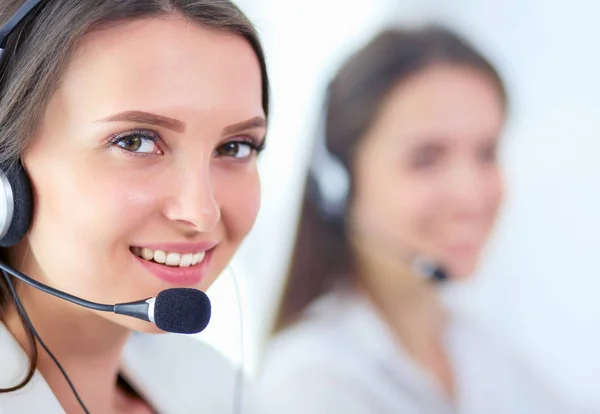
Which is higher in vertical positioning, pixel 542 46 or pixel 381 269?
pixel 542 46

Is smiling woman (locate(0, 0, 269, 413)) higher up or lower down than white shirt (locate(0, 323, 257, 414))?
higher up

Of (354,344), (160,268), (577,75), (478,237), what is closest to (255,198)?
(160,268)

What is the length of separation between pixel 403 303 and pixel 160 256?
1.05 metres

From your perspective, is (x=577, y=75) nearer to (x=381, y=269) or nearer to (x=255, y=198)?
(x=381, y=269)

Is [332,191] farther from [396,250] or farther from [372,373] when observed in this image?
[372,373]

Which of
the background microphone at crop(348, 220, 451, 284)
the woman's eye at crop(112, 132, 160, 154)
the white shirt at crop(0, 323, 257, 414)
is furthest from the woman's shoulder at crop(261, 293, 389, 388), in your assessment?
the woman's eye at crop(112, 132, 160, 154)

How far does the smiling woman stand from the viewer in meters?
0.78

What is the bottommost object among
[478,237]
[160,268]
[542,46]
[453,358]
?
[453,358]

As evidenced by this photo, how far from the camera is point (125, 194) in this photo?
30.9 inches

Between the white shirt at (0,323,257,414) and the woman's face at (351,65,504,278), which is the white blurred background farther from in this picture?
the white shirt at (0,323,257,414)

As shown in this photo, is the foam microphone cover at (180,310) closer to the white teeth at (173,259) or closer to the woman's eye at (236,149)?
the white teeth at (173,259)

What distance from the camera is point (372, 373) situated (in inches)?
66.7

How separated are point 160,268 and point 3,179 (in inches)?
7.6

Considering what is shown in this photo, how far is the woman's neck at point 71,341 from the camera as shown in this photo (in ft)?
2.86
